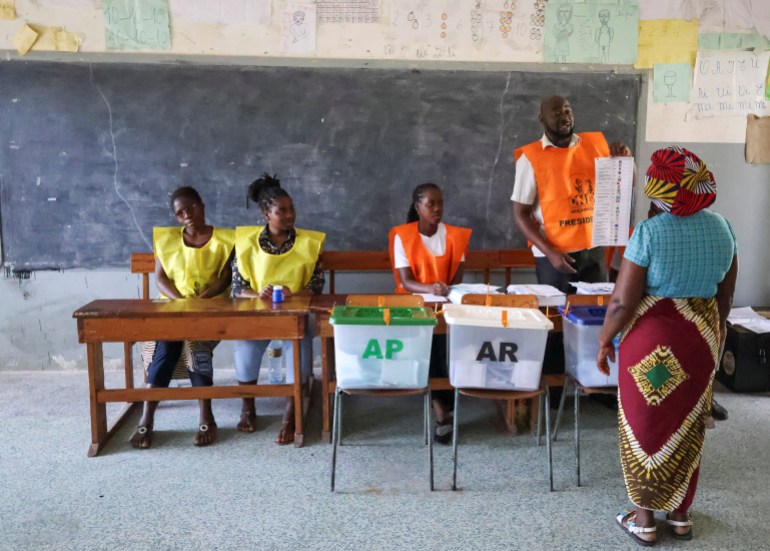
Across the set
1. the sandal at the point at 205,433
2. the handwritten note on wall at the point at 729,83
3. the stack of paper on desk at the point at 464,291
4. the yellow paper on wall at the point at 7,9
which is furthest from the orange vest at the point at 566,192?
the yellow paper on wall at the point at 7,9

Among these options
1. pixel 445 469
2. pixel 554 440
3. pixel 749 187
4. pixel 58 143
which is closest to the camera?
pixel 445 469

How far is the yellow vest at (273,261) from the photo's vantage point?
10.5 ft

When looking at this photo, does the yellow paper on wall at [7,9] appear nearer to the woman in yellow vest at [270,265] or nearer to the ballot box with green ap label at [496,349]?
the woman in yellow vest at [270,265]

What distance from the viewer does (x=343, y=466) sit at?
2.71m

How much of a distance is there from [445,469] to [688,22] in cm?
334

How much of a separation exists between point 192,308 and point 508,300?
1448 millimetres

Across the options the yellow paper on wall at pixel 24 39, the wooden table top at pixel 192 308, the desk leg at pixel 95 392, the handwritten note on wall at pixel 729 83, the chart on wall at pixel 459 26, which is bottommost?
the desk leg at pixel 95 392

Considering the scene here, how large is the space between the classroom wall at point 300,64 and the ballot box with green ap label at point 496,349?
1768 millimetres

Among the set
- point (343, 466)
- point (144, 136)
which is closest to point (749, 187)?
point (343, 466)

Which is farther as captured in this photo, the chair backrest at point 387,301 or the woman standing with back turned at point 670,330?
the chair backrest at point 387,301

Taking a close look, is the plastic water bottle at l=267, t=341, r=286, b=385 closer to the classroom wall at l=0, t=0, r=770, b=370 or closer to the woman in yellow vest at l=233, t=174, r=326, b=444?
the classroom wall at l=0, t=0, r=770, b=370

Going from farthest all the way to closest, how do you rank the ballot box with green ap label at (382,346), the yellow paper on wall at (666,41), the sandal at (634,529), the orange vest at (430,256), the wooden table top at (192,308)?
the yellow paper on wall at (666,41)
the orange vest at (430,256)
the wooden table top at (192,308)
the ballot box with green ap label at (382,346)
the sandal at (634,529)

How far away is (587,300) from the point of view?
9.15ft

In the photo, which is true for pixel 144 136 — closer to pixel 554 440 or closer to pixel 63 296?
pixel 63 296
